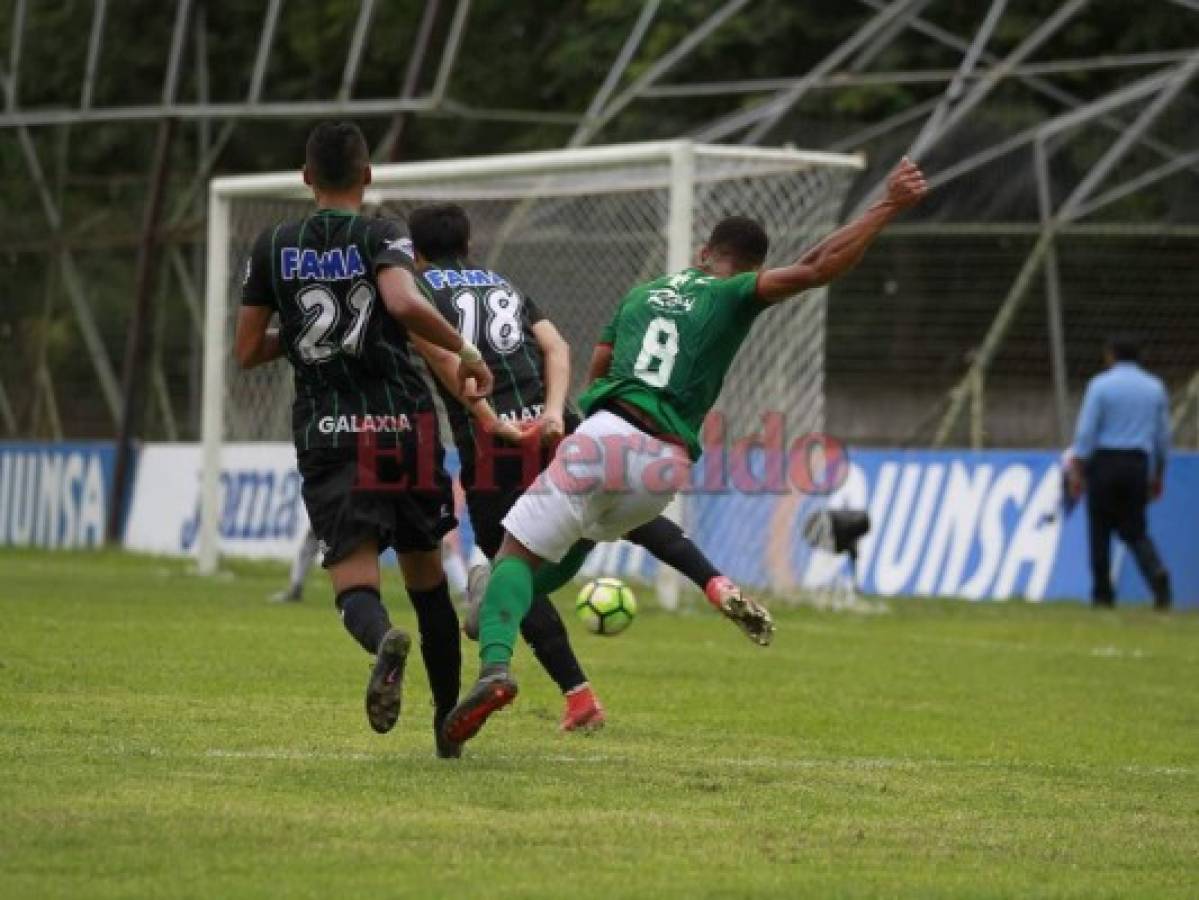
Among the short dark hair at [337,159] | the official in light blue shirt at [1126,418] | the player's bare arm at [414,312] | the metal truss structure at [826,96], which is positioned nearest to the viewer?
the player's bare arm at [414,312]

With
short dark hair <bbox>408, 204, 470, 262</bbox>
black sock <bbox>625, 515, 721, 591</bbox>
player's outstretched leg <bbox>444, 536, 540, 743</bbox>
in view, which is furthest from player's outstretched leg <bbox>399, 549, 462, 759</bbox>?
black sock <bbox>625, 515, 721, 591</bbox>

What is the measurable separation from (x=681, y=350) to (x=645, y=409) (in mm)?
235

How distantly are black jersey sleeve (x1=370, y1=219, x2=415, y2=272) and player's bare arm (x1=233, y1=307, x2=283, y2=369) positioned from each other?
43 cm

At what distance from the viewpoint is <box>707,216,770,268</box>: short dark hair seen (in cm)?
901

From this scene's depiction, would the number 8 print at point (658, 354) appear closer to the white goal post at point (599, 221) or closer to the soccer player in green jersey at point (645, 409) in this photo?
the soccer player in green jersey at point (645, 409)

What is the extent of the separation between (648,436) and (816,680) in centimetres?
443

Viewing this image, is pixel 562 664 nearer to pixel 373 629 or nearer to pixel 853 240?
pixel 373 629

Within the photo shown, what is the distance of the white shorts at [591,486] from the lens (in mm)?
8492

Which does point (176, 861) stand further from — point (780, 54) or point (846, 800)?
point (780, 54)

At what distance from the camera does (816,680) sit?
12.8 m

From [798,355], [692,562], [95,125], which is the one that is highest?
[95,125]

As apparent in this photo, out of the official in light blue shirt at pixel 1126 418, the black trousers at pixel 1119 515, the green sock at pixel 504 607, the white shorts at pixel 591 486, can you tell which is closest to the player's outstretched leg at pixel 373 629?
the green sock at pixel 504 607

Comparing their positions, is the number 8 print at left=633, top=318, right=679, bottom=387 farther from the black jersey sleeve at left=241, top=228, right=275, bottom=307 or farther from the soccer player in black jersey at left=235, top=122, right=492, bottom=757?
the black jersey sleeve at left=241, top=228, right=275, bottom=307

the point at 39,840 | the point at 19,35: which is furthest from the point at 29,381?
the point at 39,840
